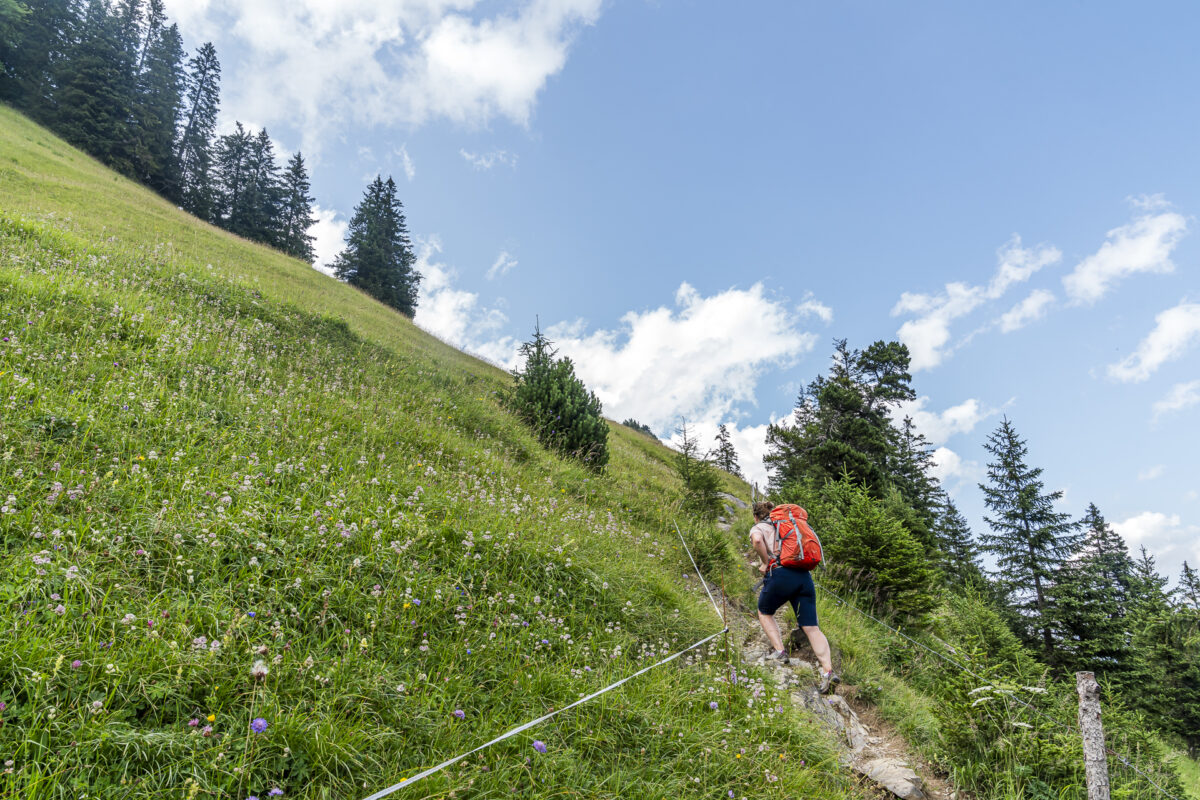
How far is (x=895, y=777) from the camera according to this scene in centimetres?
454

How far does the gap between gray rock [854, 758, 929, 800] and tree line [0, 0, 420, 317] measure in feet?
156

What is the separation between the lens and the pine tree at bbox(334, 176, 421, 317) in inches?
1817

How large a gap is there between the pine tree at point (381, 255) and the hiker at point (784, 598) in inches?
1799

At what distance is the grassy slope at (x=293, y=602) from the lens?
8.79 feet

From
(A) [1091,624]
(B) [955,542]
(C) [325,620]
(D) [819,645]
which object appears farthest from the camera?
(B) [955,542]

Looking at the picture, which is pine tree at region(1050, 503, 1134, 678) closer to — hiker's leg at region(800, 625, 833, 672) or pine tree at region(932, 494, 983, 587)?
pine tree at region(932, 494, 983, 587)

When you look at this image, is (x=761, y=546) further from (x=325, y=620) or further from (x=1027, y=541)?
(x=1027, y=541)

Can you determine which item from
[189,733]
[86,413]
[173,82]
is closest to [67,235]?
[86,413]

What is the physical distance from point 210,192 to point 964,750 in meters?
63.1

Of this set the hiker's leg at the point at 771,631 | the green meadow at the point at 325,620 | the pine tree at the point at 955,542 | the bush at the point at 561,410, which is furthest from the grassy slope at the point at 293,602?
the pine tree at the point at 955,542

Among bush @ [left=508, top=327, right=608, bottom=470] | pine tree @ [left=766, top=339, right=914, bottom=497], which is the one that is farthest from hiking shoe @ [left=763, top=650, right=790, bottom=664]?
pine tree @ [left=766, top=339, right=914, bottom=497]

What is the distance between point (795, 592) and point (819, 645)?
0.68 metres

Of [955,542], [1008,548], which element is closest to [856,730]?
[1008,548]

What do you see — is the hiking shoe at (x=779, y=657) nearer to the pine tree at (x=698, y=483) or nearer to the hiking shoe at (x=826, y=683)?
the hiking shoe at (x=826, y=683)
